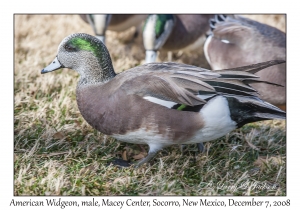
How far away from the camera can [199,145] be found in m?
3.33

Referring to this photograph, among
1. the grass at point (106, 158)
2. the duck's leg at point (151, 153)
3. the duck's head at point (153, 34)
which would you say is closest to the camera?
the grass at point (106, 158)

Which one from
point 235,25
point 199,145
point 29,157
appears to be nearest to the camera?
point 29,157

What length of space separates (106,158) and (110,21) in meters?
2.38

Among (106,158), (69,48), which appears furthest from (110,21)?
(106,158)

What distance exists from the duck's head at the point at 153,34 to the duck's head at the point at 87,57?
156cm

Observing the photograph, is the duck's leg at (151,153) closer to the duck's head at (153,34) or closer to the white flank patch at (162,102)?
the white flank patch at (162,102)

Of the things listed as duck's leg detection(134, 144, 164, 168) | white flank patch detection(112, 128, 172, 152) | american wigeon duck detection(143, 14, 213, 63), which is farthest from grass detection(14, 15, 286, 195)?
american wigeon duck detection(143, 14, 213, 63)

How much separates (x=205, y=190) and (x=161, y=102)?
0.59 m

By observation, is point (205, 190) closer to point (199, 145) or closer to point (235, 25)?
point (199, 145)

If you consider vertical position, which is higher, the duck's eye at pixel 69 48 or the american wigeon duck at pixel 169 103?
the duck's eye at pixel 69 48

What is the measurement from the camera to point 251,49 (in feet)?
14.5

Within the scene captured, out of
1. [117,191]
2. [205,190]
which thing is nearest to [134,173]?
[117,191]

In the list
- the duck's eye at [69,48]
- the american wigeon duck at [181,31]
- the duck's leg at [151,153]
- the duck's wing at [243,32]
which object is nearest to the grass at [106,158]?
the duck's leg at [151,153]

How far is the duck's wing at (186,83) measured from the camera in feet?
9.41
